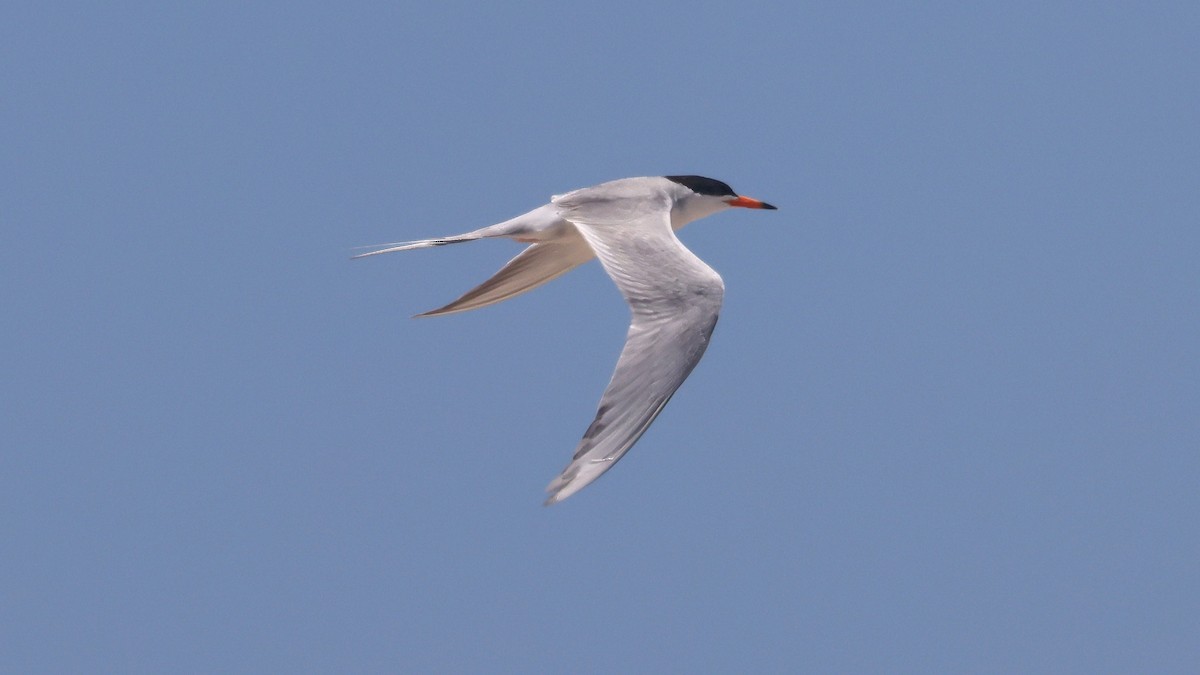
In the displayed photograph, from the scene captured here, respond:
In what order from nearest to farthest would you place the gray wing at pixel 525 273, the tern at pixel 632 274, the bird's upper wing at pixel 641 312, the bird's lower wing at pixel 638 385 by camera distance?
1. the bird's lower wing at pixel 638 385
2. the bird's upper wing at pixel 641 312
3. the tern at pixel 632 274
4. the gray wing at pixel 525 273

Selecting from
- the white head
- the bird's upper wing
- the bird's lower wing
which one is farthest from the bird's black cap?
the bird's lower wing

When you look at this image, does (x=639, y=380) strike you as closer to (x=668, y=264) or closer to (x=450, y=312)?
(x=668, y=264)

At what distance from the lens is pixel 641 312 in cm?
859

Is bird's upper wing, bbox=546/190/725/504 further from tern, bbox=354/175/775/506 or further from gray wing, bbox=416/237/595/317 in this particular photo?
gray wing, bbox=416/237/595/317

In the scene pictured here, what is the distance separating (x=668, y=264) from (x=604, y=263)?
16.4 inches

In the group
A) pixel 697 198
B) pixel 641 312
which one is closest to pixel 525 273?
pixel 697 198

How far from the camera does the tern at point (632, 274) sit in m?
A: 7.49

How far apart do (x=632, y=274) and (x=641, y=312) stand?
572 millimetres

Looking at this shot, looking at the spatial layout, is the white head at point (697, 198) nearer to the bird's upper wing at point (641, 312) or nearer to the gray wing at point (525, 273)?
the bird's upper wing at point (641, 312)

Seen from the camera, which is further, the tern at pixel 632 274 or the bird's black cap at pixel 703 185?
the bird's black cap at pixel 703 185

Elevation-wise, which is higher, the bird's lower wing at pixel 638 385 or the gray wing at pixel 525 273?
the bird's lower wing at pixel 638 385

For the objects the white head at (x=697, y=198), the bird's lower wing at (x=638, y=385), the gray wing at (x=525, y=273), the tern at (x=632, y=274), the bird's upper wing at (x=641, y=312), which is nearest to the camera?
the bird's lower wing at (x=638, y=385)

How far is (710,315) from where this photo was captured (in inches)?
338

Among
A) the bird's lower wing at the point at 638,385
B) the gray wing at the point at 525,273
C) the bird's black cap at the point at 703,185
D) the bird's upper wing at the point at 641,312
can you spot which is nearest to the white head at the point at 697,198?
the bird's black cap at the point at 703,185
